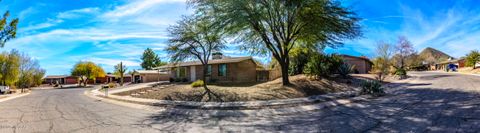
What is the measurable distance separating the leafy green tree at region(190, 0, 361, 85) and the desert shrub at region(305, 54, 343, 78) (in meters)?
2.48

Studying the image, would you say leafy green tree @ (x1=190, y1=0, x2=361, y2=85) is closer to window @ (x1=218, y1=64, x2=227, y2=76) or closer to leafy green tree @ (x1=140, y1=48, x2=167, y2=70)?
window @ (x1=218, y1=64, x2=227, y2=76)

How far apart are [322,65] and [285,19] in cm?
520

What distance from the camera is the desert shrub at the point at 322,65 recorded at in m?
17.9

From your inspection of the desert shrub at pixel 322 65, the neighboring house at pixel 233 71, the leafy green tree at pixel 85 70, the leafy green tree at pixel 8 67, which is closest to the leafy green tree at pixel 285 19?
the desert shrub at pixel 322 65

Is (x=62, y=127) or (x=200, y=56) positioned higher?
(x=200, y=56)

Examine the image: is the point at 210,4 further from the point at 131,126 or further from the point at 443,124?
the point at 443,124

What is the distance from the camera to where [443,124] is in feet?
18.3

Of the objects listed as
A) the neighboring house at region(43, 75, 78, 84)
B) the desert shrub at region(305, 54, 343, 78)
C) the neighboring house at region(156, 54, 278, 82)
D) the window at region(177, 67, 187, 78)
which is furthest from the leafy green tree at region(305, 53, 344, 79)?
the neighboring house at region(43, 75, 78, 84)

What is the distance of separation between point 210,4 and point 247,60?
13387 mm

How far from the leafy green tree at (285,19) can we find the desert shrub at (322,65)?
248 cm

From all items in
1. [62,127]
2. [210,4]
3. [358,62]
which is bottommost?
[62,127]

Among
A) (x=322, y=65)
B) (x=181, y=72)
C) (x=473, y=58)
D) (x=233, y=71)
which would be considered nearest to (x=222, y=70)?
(x=233, y=71)

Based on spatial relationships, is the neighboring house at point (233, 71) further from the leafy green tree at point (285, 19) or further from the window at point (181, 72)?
the leafy green tree at point (285, 19)

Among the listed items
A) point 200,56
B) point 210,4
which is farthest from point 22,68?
point 210,4
